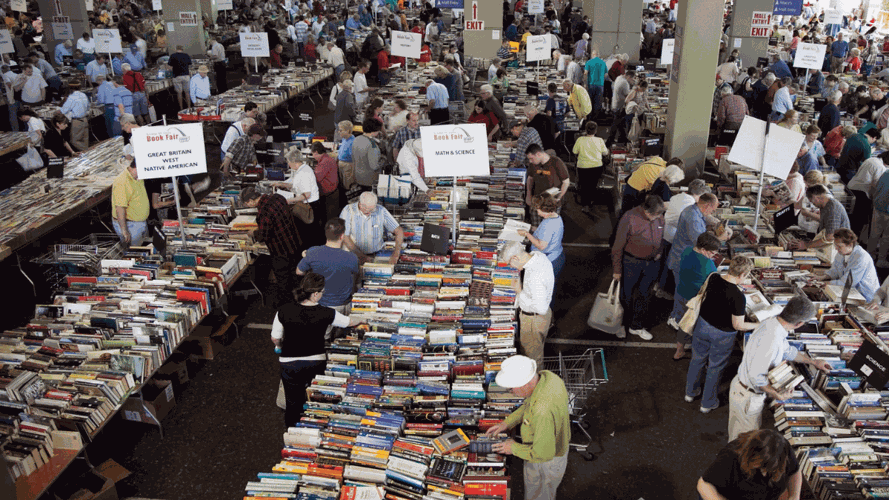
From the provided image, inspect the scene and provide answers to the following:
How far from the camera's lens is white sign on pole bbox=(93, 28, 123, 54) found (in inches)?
734

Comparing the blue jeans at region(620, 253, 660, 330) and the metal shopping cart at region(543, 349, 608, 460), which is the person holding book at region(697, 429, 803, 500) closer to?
the metal shopping cart at region(543, 349, 608, 460)

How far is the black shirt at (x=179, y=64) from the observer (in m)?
19.5

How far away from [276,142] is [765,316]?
8632 millimetres

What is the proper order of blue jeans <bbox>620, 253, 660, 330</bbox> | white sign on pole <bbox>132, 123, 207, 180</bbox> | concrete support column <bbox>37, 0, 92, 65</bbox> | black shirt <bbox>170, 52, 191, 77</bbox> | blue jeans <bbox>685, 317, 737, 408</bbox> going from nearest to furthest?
blue jeans <bbox>685, 317, 737, 408</bbox>, white sign on pole <bbox>132, 123, 207, 180</bbox>, blue jeans <bbox>620, 253, 660, 330</bbox>, black shirt <bbox>170, 52, 191, 77</bbox>, concrete support column <bbox>37, 0, 92, 65</bbox>

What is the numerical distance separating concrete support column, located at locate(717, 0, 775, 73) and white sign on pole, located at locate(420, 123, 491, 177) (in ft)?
52.3

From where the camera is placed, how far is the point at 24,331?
7.34 metres

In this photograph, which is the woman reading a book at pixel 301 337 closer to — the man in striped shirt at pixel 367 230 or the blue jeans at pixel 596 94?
the man in striped shirt at pixel 367 230

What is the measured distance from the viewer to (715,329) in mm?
6926

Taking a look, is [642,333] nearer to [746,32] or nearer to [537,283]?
[537,283]

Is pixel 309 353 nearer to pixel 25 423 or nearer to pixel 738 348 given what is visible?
pixel 25 423

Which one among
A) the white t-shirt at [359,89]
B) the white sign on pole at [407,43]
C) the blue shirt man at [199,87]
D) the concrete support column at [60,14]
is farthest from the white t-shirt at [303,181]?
the concrete support column at [60,14]

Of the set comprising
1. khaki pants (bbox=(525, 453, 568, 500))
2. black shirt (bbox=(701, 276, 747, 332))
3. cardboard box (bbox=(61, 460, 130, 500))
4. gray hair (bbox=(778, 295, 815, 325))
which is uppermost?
gray hair (bbox=(778, 295, 815, 325))

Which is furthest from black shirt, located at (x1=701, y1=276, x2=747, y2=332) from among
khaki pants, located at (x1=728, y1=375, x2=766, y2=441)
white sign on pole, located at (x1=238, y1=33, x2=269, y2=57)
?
white sign on pole, located at (x1=238, y1=33, x2=269, y2=57)

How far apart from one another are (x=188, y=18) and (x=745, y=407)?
71.9ft
